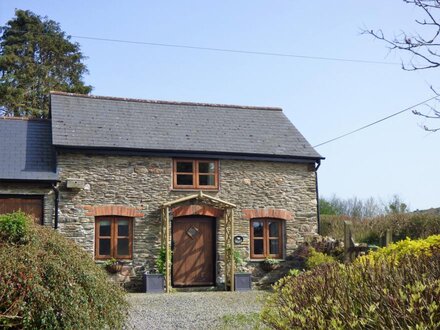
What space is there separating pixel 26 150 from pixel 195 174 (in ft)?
15.5

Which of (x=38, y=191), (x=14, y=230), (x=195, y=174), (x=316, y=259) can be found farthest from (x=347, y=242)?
(x=14, y=230)

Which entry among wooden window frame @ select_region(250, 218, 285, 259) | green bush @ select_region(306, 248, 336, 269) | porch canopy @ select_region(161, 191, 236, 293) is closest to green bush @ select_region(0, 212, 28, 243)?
porch canopy @ select_region(161, 191, 236, 293)

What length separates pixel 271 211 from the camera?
684 inches

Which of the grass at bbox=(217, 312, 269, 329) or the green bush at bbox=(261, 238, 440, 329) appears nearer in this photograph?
the green bush at bbox=(261, 238, 440, 329)

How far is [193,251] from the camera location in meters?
16.8

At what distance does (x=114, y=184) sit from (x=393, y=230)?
9.30m

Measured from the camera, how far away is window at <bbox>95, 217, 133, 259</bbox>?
52.3 feet

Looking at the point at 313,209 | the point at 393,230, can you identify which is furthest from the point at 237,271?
the point at 393,230

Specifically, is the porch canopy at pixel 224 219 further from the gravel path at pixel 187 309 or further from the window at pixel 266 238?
the gravel path at pixel 187 309

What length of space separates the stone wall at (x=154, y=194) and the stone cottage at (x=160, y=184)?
3 centimetres

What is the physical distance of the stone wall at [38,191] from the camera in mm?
15086

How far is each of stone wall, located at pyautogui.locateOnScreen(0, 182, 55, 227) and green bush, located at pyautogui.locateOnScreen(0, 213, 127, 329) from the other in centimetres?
764

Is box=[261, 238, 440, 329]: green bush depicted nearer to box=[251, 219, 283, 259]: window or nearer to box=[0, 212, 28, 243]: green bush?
box=[0, 212, 28, 243]: green bush

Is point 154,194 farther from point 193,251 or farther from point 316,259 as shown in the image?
point 316,259
